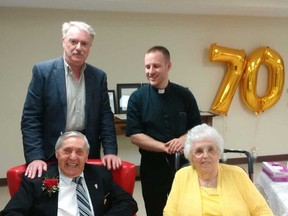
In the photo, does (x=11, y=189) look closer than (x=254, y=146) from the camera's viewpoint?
Yes

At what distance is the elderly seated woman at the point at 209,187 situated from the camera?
1769 mm

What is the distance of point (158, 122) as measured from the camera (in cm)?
226

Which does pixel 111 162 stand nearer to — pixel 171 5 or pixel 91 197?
pixel 91 197

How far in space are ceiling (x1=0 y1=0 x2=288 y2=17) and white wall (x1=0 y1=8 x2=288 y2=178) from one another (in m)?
0.19

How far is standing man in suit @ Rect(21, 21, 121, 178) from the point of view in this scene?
6.43 ft

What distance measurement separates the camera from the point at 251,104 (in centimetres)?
477

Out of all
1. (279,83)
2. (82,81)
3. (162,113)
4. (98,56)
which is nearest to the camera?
(82,81)

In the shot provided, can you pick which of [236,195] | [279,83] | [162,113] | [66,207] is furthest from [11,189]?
[279,83]

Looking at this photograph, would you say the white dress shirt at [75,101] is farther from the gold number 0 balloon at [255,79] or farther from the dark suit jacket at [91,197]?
the gold number 0 balloon at [255,79]

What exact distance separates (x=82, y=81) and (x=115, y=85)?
7.54ft

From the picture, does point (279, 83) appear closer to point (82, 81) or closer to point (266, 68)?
point (266, 68)

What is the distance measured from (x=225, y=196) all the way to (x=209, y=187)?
10 cm

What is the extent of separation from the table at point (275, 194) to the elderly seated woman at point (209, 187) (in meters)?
0.23

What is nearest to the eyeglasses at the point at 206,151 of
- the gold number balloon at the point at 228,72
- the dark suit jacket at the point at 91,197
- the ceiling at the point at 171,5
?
the dark suit jacket at the point at 91,197
